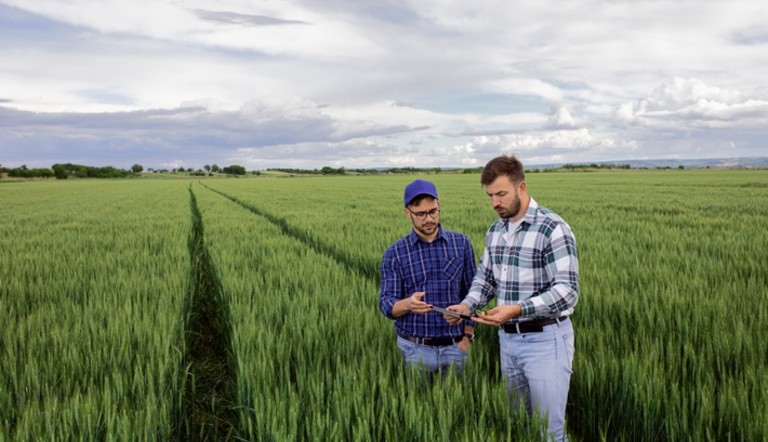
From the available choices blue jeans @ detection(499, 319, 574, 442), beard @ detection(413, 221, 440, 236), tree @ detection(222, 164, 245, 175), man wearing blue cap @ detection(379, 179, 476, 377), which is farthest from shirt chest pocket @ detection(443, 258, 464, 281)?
tree @ detection(222, 164, 245, 175)

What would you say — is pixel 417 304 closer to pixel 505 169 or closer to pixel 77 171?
pixel 505 169

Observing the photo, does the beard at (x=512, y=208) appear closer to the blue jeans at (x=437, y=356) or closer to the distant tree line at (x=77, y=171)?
the blue jeans at (x=437, y=356)

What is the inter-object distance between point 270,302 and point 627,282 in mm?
3604

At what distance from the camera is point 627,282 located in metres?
5.08

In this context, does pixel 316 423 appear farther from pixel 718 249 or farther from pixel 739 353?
pixel 718 249

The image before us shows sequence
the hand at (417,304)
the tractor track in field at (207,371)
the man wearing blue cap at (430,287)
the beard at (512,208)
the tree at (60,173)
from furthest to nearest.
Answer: the tree at (60,173), the tractor track in field at (207,371), the man wearing blue cap at (430,287), the hand at (417,304), the beard at (512,208)

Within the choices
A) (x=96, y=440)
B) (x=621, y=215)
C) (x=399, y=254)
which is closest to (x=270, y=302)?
(x=399, y=254)

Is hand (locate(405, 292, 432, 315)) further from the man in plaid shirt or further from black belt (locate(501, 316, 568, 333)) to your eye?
black belt (locate(501, 316, 568, 333))

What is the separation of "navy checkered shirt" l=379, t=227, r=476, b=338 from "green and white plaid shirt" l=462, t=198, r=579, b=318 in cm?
30

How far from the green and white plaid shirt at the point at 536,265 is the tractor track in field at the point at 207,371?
1.68 m

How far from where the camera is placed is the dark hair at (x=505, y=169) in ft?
7.39

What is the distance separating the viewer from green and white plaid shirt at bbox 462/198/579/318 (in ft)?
7.36

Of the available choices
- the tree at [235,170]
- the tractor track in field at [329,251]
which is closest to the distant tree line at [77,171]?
the tree at [235,170]

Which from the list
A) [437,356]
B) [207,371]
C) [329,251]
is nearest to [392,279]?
[437,356]
